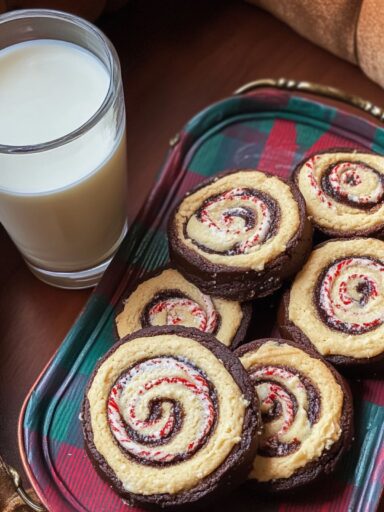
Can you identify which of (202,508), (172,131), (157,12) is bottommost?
(202,508)

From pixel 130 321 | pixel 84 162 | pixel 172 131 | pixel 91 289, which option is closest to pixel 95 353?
pixel 130 321

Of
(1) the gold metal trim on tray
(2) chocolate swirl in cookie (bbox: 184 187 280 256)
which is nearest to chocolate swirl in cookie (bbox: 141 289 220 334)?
(2) chocolate swirl in cookie (bbox: 184 187 280 256)

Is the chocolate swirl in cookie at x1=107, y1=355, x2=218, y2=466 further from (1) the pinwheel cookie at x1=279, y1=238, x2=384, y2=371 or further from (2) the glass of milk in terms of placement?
(2) the glass of milk

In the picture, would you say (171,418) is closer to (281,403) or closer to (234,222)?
(281,403)

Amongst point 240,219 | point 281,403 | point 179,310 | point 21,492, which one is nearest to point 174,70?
point 240,219

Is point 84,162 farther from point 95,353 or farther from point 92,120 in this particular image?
point 95,353

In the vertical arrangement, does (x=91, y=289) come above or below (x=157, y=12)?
below
